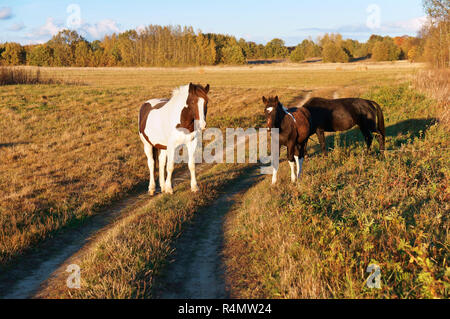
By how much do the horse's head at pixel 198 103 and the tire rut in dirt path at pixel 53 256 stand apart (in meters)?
2.44

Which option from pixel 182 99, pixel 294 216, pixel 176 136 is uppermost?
pixel 182 99

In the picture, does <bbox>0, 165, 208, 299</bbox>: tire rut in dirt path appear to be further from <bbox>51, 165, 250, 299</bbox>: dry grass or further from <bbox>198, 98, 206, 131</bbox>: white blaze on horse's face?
<bbox>198, 98, 206, 131</bbox>: white blaze on horse's face

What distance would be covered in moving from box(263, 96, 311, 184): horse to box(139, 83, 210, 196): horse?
1.62 m

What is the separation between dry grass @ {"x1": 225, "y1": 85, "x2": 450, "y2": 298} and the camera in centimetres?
403

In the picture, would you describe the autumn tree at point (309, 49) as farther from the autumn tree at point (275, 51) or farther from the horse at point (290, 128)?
the horse at point (290, 128)

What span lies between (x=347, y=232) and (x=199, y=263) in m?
2.30

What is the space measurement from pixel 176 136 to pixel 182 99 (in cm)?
91

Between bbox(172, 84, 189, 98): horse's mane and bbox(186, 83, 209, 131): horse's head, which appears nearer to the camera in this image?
bbox(186, 83, 209, 131): horse's head

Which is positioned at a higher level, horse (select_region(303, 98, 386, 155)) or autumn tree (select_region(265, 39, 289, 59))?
autumn tree (select_region(265, 39, 289, 59))

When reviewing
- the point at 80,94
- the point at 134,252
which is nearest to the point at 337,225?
the point at 134,252

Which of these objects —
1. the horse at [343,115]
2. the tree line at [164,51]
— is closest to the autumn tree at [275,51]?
the tree line at [164,51]

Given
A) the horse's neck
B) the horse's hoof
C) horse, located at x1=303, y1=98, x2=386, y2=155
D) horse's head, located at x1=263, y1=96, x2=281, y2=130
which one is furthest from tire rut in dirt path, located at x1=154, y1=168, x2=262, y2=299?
horse, located at x1=303, y1=98, x2=386, y2=155
